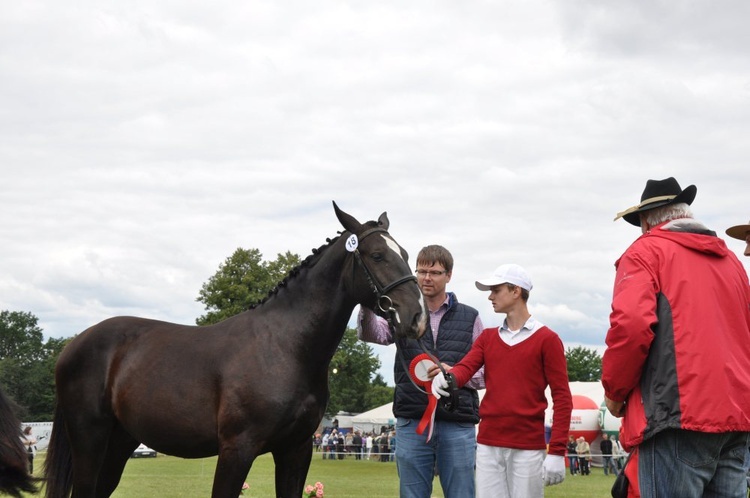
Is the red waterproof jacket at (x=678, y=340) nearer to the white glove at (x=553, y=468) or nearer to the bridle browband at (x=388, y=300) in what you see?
the white glove at (x=553, y=468)

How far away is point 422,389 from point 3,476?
12.8ft

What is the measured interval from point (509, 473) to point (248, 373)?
1.94 metres

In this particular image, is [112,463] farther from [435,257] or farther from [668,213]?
[668,213]

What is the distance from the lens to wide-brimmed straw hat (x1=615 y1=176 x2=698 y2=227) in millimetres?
4285

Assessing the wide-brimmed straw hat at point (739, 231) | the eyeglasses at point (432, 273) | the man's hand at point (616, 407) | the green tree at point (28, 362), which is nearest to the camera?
the man's hand at point (616, 407)

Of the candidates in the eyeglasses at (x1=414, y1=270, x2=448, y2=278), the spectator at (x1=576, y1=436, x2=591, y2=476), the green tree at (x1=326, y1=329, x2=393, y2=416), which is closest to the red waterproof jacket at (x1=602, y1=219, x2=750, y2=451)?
the eyeglasses at (x1=414, y1=270, x2=448, y2=278)

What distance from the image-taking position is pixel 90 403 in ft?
22.1

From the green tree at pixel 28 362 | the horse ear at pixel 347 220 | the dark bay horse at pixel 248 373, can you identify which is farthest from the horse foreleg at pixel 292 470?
the green tree at pixel 28 362

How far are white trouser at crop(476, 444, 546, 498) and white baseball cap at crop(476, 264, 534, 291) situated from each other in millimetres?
1091

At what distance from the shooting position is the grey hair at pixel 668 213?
4301 millimetres

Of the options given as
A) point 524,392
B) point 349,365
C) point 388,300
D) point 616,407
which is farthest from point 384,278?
point 349,365

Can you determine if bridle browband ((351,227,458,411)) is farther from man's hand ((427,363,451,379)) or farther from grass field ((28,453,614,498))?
grass field ((28,453,614,498))

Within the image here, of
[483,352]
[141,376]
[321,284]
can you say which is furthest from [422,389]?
[141,376]

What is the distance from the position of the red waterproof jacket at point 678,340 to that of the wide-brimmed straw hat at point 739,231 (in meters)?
2.91
